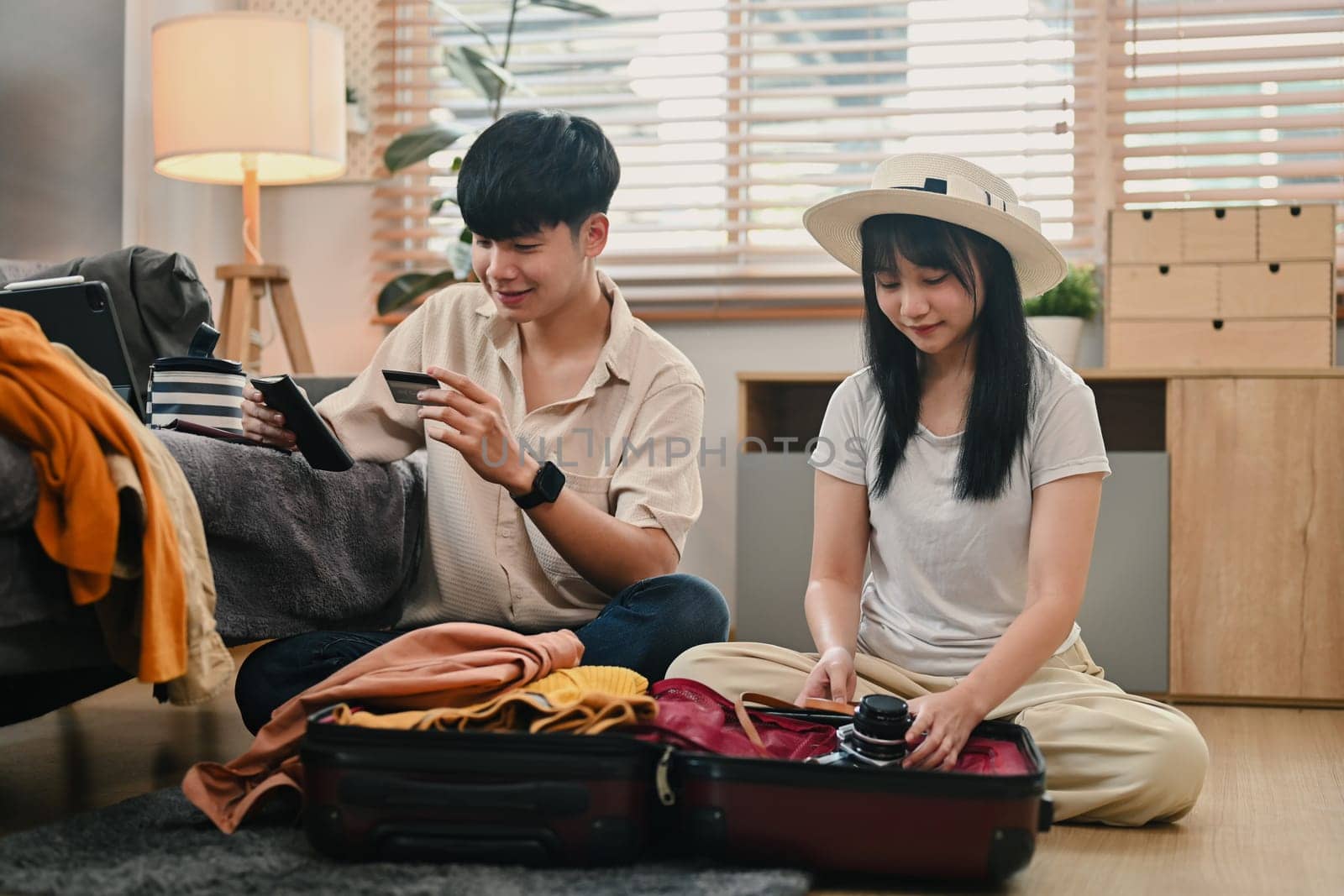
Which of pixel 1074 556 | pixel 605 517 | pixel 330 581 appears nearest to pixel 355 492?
pixel 330 581

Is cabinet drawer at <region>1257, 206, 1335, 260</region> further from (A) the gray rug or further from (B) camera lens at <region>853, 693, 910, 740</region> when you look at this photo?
(A) the gray rug

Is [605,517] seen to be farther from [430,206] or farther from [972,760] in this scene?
[430,206]

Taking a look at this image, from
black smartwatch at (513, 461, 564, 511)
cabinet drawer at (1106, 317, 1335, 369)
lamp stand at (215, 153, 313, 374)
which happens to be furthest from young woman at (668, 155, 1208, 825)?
lamp stand at (215, 153, 313, 374)

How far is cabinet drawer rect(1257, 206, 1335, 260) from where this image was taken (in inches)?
94.5

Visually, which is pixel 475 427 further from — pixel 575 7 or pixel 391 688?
pixel 575 7

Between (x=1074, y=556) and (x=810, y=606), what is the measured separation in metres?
0.30

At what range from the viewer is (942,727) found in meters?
1.22

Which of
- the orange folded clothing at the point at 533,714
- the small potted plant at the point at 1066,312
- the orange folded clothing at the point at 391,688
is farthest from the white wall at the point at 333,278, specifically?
the orange folded clothing at the point at 533,714

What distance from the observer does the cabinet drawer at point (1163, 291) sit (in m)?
2.44

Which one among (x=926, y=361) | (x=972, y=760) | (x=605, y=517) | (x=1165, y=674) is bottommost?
(x=1165, y=674)

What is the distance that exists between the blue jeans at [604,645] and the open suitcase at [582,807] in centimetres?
33

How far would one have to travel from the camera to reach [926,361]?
5.25 ft

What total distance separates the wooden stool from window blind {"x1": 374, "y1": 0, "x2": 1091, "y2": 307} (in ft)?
1.27

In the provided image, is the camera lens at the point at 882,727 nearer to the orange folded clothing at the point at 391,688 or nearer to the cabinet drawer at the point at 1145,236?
the orange folded clothing at the point at 391,688
